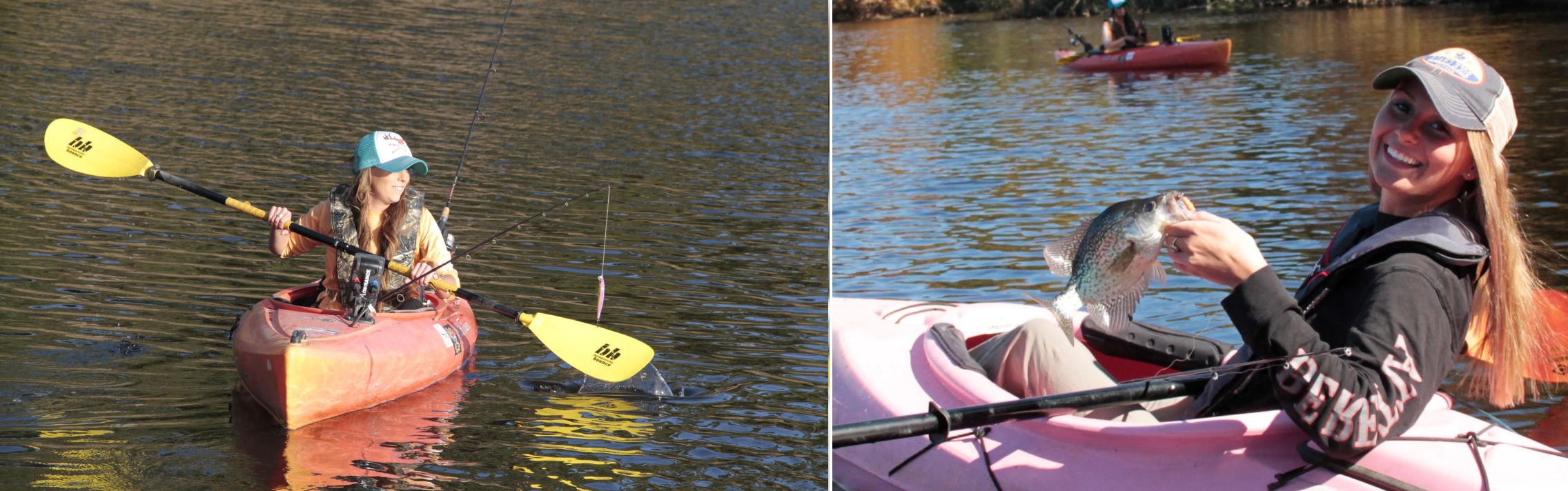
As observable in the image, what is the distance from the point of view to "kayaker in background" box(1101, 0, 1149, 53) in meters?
23.9

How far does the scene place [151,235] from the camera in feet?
29.2

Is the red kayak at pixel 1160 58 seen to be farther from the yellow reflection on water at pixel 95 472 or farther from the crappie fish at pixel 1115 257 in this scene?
the crappie fish at pixel 1115 257

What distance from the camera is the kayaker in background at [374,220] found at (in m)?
6.36

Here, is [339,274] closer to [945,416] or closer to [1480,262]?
[945,416]

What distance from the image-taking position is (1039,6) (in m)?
38.5

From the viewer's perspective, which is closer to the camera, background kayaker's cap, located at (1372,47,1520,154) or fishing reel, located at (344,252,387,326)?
background kayaker's cap, located at (1372,47,1520,154)

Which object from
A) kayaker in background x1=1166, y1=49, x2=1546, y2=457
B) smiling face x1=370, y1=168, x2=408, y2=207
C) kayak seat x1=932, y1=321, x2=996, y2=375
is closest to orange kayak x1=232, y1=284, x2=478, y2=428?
smiling face x1=370, y1=168, x2=408, y2=207

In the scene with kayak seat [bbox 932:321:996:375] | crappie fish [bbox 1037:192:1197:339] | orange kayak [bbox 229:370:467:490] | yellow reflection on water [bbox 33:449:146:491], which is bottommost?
orange kayak [bbox 229:370:467:490]

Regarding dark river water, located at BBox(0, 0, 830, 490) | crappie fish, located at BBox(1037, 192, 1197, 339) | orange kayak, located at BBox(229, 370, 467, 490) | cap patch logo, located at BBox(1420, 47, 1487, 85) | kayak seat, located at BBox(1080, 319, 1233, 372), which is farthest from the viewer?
dark river water, located at BBox(0, 0, 830, 490)

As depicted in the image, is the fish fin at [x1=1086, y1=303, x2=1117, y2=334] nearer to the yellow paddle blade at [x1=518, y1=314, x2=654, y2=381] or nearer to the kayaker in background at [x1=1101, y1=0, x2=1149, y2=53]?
the yellow paddle blade at [x1=518, y1=314, x2=654, y2=381]

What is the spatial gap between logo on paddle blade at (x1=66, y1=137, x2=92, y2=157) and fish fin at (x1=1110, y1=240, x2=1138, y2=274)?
18.8 ft

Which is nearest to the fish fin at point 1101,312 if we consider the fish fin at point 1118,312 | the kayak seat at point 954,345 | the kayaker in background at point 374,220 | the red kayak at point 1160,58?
the fish fin at point 1118,312

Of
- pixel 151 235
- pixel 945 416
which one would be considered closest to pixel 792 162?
pixel 151 235

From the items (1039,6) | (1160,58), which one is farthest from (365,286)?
(1039,6)
